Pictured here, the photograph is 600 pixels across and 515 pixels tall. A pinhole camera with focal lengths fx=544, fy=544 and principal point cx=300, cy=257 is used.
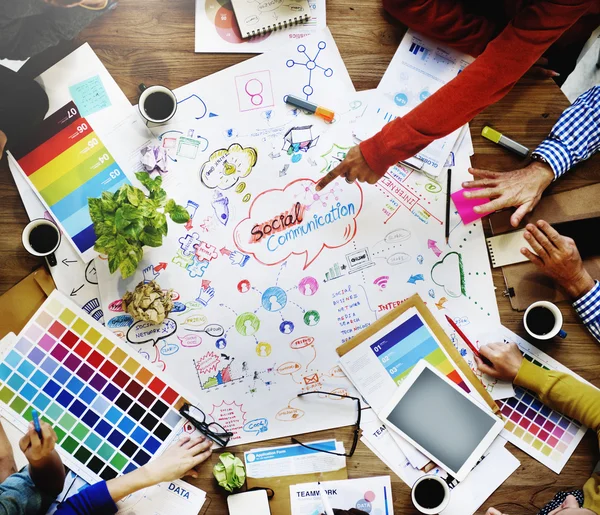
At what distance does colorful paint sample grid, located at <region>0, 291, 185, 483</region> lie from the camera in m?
1.29

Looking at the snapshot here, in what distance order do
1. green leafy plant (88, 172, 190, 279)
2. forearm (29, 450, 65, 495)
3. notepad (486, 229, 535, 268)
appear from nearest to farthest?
green leafy plant (88, 172, 190, 279), forearm (29, 450, 65, 495), notepad (486, 229, 535, 268)

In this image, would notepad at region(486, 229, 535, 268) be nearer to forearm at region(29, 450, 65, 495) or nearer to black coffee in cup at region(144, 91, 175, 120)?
black coffee in cup at region(144, 91, 175, 120)

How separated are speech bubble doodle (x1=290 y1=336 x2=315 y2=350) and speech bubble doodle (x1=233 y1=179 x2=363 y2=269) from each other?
0.17 metres

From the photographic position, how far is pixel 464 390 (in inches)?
52.1

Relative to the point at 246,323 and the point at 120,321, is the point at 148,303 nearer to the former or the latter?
the point at 120,321

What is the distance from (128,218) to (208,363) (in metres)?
0.40

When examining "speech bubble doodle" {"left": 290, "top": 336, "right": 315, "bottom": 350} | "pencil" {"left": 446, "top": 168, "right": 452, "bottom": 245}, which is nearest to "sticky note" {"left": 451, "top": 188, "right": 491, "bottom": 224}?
"pencil" {"left": 446, "top": 168, "right": 452, "bottom": 245}

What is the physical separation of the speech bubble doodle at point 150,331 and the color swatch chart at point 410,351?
0.49m

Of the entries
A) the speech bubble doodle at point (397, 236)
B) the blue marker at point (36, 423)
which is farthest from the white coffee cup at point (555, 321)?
the blue marker at point (36, 423)

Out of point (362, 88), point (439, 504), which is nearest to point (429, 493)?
point (439, 504)

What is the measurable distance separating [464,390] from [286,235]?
0.57 metres

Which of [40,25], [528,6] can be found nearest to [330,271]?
[528,6]

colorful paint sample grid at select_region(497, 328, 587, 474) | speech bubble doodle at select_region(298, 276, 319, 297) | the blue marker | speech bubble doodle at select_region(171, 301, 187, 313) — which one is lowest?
colorful paint sample grid at select_region(497, 328, 587, 474)

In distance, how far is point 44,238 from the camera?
128cm
